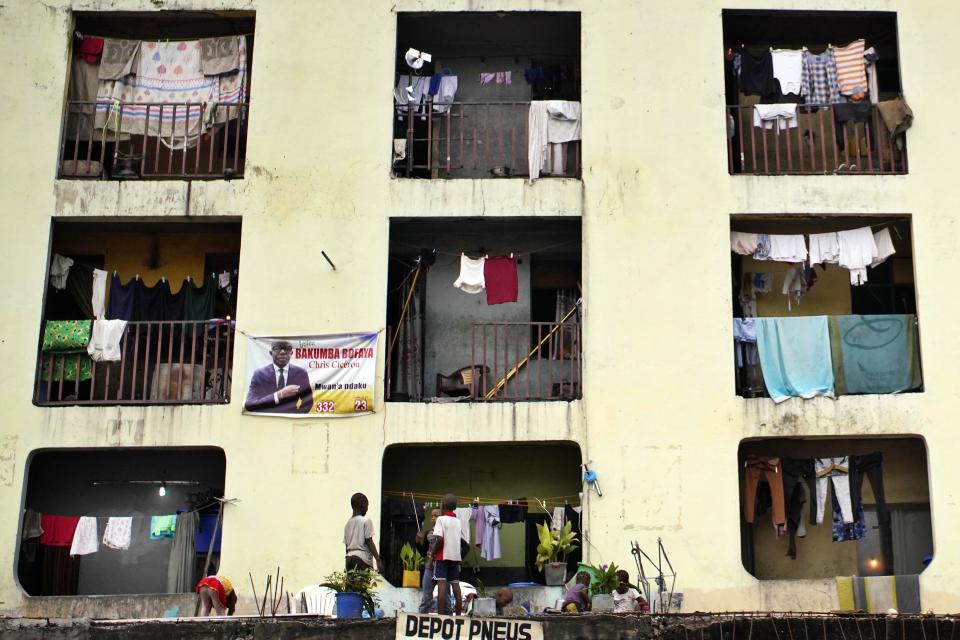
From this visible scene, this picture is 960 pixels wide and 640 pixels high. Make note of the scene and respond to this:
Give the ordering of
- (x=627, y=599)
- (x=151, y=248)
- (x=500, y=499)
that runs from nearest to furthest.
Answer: (x=627, y=599)
(x=500, y=499)
(x=151, y=248)

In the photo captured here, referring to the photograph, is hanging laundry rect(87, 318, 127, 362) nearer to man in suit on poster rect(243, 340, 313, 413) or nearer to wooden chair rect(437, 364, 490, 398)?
man in suit on poster rect(243, 340, 313, 413)

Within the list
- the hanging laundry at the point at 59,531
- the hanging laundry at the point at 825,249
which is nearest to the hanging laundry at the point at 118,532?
the hanging laundry at the point at 59,531

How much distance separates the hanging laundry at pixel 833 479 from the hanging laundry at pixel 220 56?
35.5 ft

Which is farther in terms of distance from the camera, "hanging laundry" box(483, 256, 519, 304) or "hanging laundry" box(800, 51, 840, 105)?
"hanging laundry" box(800, 51, 840, 105)

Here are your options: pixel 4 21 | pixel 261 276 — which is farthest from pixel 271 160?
pixel 4 21

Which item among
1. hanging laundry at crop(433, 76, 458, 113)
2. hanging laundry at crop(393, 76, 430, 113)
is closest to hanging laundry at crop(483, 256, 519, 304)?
hanging laundry at crop(393, 76, 430, 113)

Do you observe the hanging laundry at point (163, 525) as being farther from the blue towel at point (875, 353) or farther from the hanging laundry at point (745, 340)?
the blue towel at point (875, 353)

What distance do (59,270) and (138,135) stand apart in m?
2.57

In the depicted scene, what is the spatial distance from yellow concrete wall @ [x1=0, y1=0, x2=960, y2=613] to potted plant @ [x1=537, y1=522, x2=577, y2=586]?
1.53ft

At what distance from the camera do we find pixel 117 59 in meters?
20.7

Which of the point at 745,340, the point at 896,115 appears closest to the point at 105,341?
the point at 745,340

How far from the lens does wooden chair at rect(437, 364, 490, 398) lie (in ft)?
64.8

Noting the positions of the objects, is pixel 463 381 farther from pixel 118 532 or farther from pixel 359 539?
pixel 118 532

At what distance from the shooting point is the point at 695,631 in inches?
557
